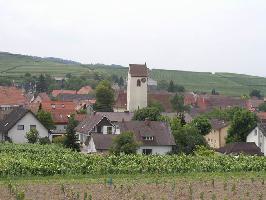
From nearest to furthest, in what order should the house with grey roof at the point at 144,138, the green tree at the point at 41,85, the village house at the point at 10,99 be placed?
the house with grey roof at the point at 144,138 < the village house at the point at 10,99 < the green tree at the point at 41,85

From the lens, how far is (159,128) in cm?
5612

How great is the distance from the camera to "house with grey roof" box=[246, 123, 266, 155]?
56678 mm

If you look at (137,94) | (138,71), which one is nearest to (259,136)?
(137,94)

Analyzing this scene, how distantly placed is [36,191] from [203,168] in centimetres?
1228

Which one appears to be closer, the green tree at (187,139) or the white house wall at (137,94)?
the green tree at (187,139)

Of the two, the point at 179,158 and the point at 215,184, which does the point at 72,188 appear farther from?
the point at 179,158

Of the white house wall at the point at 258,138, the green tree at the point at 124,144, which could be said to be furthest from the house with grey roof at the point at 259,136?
the green tree at the point at 124,144

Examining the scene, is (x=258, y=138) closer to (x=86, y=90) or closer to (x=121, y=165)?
(x=121, y=165)

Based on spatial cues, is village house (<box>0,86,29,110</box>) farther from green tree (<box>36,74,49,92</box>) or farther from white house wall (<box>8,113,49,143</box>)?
green tree (<box>36,74,49,92</box>)

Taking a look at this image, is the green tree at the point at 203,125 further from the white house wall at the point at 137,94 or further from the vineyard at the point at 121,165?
the vineyard at the point at 121,165

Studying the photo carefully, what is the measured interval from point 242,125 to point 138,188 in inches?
1756

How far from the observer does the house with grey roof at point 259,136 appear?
56678 millimetres

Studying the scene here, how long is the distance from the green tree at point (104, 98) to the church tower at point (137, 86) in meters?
6.26

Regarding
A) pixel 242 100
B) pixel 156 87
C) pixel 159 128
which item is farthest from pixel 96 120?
pixel 156 87
